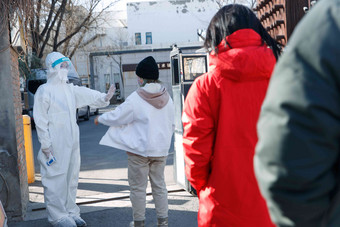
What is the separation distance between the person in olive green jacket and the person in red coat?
1298 mm

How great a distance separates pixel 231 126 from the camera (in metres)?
2.60

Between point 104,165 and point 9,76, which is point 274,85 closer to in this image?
point 9,76

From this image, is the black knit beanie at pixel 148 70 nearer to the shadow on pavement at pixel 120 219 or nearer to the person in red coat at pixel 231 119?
the shadow on pavement at pixel 120 219

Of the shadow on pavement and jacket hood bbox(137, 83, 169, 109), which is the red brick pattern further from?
the shadow on pavement

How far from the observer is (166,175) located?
28.9 feet

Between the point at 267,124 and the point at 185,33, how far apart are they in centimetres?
5486

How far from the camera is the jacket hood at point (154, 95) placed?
16.0 feet

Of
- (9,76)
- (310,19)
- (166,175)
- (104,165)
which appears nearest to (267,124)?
(310,19)

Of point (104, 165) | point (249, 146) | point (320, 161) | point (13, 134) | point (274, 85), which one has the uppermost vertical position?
point (274, 85)

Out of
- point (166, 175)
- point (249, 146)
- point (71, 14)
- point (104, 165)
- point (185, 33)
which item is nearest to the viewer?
point (249, 146)

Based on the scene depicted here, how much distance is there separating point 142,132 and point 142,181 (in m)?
0.50

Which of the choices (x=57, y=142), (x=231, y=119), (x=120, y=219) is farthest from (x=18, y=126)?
(x=231, y=119)

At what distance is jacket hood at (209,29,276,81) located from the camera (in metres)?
2.55

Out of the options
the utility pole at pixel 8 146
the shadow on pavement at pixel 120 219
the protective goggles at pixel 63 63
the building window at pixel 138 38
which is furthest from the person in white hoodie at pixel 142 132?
the building window at pixel 138 38
